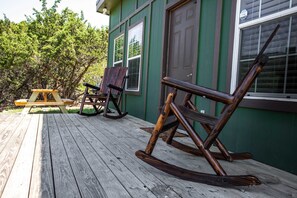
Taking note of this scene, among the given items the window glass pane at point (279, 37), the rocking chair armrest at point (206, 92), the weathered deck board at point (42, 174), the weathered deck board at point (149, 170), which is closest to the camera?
the weathered deck board at point (42, 174)

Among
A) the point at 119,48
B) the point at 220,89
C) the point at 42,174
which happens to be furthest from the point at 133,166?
the point at 119,48

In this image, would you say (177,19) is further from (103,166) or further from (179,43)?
(103,166)

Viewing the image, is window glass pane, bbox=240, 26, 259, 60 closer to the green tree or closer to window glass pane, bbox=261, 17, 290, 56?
window glass pane, bbox=261, 17, 290, 56

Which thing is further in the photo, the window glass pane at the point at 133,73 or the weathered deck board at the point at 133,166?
the window glass pane at the point at 133,73

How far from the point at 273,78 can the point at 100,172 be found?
1521mm

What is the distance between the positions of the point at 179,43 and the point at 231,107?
2.20 m

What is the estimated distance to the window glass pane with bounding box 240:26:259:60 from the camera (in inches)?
80.9

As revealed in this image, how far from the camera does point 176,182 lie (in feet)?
4.59

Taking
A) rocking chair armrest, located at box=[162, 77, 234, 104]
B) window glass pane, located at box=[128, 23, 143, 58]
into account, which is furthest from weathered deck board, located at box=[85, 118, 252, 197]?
window glass pane, located at box=[128, 23, 143, 58]

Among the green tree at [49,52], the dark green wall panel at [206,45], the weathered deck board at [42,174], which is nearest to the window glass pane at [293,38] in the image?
the dark green wall panel at [206,45]

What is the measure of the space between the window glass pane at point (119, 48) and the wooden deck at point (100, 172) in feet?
12.6

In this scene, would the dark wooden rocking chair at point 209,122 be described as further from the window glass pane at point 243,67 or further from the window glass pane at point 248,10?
the window glass pane at point 248,10

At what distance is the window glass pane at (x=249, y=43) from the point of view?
2.05 meters

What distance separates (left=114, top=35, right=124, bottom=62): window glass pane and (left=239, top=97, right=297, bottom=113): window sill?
13.7 ft
